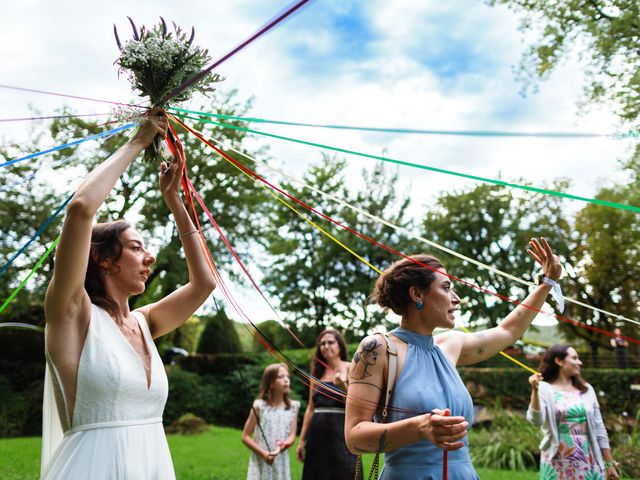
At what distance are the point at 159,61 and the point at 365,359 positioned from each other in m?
1.56

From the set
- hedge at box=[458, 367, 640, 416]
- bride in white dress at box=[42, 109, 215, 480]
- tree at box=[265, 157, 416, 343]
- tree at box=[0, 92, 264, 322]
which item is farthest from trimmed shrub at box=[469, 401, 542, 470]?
tree at box=[265, 157, 416, 343]

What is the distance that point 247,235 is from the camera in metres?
21.0

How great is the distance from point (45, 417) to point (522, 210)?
3180 cm

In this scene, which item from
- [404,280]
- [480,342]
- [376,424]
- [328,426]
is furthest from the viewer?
[328,426]

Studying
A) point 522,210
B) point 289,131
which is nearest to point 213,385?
point 289,131

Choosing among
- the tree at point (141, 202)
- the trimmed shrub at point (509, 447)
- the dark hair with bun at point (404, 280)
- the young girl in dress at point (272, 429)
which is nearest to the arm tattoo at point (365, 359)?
the dark hair with bun at point (404, 280)

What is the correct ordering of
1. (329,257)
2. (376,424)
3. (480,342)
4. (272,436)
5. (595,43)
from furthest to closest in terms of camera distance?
(329,257) < (595,43) < (272,436) < (480,342) < (376,424)

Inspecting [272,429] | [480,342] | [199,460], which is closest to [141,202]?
[199,460]

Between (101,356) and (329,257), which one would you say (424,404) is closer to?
(101,356)

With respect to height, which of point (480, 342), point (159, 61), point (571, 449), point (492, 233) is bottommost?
point (571, 449)

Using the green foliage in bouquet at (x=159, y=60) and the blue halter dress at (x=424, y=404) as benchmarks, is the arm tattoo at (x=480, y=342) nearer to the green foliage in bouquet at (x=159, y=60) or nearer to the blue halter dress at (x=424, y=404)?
the blue halter dress at (x=424, y=404)

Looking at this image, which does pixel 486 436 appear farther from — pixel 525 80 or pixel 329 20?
pixel 329 20

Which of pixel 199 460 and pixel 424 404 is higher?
pixel 424 404

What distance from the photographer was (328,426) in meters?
5.86
